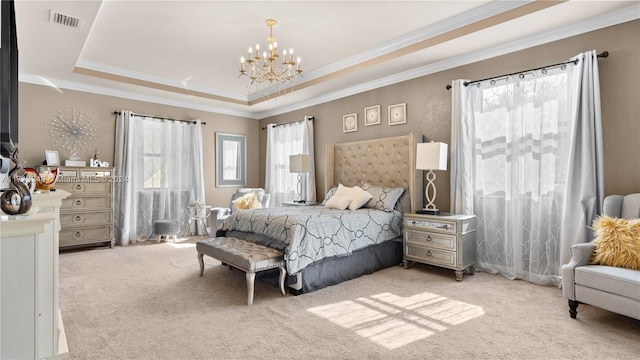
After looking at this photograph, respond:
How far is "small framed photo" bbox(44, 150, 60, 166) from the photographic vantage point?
16.1 ft

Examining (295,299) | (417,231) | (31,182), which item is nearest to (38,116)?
(31,182)

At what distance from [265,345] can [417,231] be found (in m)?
2.33

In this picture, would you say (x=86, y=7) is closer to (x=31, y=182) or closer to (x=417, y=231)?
(x=31, y=182)

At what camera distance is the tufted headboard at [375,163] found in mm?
4551

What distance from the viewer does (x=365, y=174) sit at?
5.16 meters

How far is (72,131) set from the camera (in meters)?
5.31

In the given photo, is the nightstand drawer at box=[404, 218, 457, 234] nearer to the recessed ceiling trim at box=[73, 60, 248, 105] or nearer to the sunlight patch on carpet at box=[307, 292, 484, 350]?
the sunlight patch on carpet at box=[307, 292, 484, 350]

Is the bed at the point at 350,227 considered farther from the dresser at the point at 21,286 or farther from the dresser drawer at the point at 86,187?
the dresser drawer at the point at 86,187

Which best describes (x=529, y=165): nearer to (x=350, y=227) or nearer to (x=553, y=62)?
(x=553, y=62)

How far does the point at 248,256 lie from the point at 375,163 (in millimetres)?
2590

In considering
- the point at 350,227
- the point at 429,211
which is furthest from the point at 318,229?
the point at 429,211

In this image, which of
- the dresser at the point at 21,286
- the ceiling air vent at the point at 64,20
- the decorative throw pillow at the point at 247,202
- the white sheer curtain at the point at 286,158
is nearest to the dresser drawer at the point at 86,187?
the decorative throw pillow at the point at 247,202

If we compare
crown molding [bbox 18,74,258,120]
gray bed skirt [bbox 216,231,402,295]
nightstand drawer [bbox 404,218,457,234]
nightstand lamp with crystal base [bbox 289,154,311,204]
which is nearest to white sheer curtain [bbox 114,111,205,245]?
A: crown molding [bbox 18,74,258,120]

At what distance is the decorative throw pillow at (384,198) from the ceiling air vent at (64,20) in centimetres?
370
